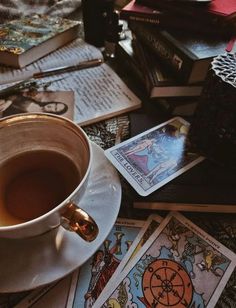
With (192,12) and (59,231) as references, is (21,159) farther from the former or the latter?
(192,12)

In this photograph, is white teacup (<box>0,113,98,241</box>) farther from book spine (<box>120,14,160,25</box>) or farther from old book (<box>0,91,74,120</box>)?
book spine (<box>120,14,160,25</box>)

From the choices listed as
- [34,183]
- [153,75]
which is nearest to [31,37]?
[153,75]

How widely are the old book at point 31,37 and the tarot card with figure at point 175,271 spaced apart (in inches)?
20.8

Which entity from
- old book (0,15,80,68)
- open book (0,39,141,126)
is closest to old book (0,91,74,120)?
open book (0,39,141,126)

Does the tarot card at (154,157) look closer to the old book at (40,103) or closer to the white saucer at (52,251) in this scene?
the white saucer at (52,251)

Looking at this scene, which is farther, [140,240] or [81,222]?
[140,240]

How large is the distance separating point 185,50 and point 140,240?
0.36 meters

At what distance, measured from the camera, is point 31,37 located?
747mm

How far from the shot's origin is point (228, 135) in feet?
1.53

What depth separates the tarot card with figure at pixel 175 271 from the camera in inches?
15.2

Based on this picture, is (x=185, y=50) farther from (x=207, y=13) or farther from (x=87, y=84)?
(x=87, y=84)

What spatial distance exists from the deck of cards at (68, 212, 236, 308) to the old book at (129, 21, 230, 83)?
276 millimetres

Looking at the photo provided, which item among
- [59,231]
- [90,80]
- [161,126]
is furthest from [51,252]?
[90,80]

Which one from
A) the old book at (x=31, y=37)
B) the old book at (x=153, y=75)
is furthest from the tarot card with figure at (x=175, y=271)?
the old book at (x=31, y=37)
